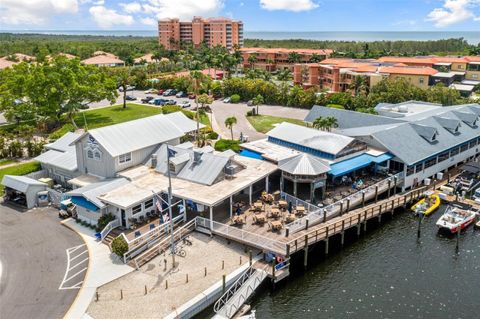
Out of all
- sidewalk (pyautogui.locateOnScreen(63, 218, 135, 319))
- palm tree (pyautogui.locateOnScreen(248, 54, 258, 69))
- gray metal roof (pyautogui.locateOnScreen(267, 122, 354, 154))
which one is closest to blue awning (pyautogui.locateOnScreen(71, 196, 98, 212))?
sidewalk (pyautogui.locateOnScreen(63, 218, 135, 319))

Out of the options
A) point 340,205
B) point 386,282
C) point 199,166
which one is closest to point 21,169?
point 199,166

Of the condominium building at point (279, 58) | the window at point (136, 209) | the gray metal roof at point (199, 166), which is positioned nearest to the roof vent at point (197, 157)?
the gray metal roof at point (199, 166)

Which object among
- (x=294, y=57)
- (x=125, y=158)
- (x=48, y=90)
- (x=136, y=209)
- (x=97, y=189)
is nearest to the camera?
(x=136, y=209)

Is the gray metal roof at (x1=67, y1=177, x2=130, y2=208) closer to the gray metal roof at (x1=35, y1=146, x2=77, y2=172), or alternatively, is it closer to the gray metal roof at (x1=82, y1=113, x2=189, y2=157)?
the gray metal roof at (x1=82, y1=113, x2=189, y2=157)

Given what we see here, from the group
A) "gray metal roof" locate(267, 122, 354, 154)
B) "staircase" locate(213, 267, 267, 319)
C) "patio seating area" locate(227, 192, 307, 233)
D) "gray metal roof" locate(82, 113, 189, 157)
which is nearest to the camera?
"staircase" locate(213, 267, 267, 319)

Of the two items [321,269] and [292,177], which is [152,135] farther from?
[321,269]

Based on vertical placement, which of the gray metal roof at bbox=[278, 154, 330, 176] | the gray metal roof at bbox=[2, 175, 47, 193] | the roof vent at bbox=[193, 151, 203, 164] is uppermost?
the roof vent at bbox=[193, 151, 203, 164]

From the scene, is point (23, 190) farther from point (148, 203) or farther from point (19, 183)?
point (148, 203)
